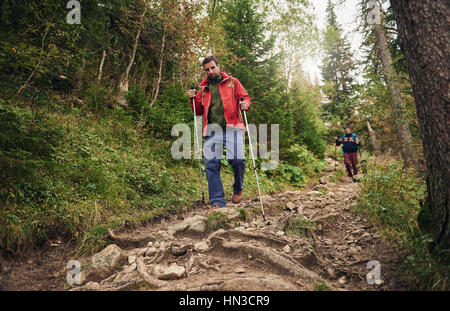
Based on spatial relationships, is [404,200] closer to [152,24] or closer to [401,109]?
[401,109]

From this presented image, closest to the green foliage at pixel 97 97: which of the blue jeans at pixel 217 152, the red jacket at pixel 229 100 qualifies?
the red jacket at pixel 229 100

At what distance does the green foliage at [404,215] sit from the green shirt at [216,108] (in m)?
3.04

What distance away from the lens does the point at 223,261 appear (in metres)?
2.60

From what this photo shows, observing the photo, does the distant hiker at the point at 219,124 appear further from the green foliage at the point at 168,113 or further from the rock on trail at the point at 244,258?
the green foliage at the point at 168,113

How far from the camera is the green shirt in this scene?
4.68m

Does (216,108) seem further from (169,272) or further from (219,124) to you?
(169,272)

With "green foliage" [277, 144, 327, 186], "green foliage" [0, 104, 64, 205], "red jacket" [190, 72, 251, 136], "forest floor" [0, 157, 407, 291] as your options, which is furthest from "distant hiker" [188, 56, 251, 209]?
"green foliage" [277, 144, 327, 186]

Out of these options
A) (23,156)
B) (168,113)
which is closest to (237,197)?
(23,156)

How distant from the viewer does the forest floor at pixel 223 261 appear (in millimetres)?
2117

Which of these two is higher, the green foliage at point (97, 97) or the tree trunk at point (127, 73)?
the tree trunk at point (127, 73)

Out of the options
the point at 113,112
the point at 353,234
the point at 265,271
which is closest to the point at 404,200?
the point at 353,234

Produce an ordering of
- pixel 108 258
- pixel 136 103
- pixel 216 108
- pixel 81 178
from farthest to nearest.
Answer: pixel 136 103, pixel 216 108, pixel 81 178, pixel 108 258

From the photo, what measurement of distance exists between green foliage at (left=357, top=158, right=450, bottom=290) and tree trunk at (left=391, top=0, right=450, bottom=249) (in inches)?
8.7

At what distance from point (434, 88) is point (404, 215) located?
1.74 metres
